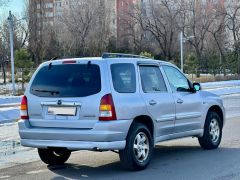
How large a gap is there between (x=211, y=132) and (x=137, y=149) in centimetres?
260

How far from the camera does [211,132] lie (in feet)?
32.2

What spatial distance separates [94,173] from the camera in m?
7.71

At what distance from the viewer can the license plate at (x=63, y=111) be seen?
740 centimetres

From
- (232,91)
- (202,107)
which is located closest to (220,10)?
(232,91)

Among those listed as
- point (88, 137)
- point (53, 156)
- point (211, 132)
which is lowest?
point (53, 156)

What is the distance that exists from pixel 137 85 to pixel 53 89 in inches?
52.1

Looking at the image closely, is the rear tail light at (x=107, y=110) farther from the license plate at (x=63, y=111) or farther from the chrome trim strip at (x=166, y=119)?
the chrome trim strip at (x=166, y=119)

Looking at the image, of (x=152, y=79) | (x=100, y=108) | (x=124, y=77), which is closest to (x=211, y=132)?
(x=152, y=79)

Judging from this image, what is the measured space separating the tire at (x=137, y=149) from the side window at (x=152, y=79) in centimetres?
71

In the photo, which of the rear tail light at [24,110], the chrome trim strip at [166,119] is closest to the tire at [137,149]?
the chrome trim strip at [166,119]

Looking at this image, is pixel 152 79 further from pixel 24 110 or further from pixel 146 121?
pixel 24 110

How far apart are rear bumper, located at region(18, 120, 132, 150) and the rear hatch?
0.34 feet

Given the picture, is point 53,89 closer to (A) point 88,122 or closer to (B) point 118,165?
(A) point 88,122

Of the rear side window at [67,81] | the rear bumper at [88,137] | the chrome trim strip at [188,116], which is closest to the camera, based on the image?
the rear bumper at [88,137]
